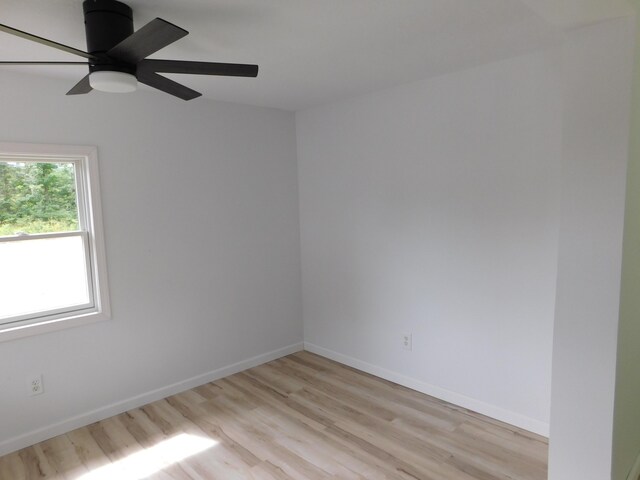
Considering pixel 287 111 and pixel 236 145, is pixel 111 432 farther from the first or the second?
pixel 287 111

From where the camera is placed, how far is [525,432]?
2.73 meters

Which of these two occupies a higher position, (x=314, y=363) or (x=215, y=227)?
(x=215, y=227)

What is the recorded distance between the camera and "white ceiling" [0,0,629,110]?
1.79 m

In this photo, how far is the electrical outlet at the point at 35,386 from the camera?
276 centimetres

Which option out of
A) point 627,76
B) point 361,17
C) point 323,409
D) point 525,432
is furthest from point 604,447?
point 361,17

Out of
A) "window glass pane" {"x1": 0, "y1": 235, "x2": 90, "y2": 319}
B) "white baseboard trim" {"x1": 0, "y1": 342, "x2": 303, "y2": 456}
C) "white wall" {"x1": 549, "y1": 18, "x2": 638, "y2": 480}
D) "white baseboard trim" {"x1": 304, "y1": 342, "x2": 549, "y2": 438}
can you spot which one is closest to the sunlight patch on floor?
"white baseboard trim" {"x1": 0, "y1": 342, "x2": 303, "y2": 456}

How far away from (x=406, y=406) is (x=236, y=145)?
8.12 feet

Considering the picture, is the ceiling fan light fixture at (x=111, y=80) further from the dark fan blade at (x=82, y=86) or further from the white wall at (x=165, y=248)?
the white wall at (x=165, y=248)

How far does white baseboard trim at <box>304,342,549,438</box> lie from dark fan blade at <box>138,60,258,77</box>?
102 inches

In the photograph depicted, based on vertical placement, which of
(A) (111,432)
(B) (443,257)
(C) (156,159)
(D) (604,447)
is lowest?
(A) (111,432)

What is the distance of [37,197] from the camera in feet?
9.23

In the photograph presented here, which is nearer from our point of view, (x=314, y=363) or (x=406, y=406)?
(x=406, y=406)

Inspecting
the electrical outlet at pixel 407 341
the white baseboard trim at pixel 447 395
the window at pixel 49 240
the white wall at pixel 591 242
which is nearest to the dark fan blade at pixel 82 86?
the window at pixel 49 240

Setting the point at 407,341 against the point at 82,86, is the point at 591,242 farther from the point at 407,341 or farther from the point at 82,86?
the point at 82,86
